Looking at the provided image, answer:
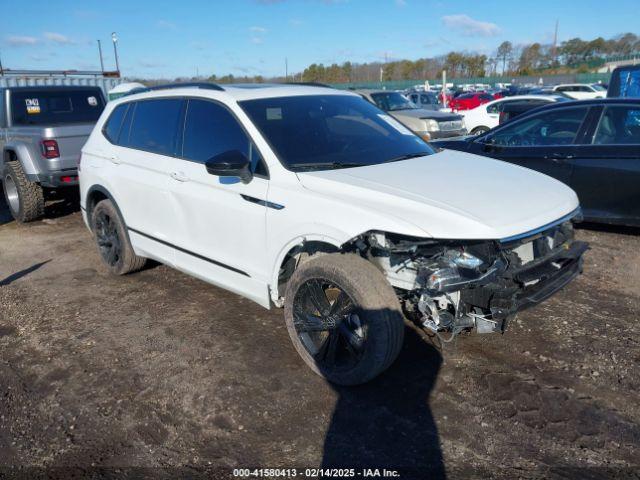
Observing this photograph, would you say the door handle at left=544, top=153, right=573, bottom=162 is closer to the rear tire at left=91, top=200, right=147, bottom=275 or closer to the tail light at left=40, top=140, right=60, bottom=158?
the rear tire at left=91, top=200, right=147, bottom=275

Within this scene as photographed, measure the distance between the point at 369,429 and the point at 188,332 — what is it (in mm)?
1855

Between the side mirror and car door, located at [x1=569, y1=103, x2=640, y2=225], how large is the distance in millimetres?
4048

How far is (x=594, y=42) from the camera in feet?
307

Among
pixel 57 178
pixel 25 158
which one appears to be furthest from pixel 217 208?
pixel 25 158

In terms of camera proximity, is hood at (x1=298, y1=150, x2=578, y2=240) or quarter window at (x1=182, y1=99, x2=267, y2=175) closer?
hood at (x1=298, y1=150, x2=578, y2=240)

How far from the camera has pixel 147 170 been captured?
457 centimetres

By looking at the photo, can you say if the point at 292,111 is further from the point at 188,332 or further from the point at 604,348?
the point at 604,348

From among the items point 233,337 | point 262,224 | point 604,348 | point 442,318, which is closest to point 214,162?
point 262,224

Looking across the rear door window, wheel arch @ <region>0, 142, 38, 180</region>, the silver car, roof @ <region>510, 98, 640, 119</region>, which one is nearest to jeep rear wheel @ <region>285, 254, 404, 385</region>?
the rear door window

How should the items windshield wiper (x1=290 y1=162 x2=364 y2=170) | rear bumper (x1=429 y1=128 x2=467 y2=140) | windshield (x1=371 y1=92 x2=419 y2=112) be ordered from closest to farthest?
windshield wiper (x1=290 y1=162 x2=364 y2=170) < rear bumper (x1=429 y1=128 x2=467 y2=140) < windshield (x1=371 y1=92 x2=419 y2=112)

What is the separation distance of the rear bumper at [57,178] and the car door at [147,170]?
2.75 m

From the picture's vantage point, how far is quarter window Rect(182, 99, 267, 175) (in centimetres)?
379

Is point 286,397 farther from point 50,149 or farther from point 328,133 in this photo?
point 50,149

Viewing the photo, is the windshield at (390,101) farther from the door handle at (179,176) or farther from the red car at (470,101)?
the red car at (470,101)
